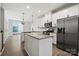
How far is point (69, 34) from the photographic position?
146 inches

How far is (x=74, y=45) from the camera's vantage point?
3.41 m

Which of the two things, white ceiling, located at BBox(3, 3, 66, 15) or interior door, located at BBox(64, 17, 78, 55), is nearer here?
white ceiling, located at BBox(3, 3, 66, 15)

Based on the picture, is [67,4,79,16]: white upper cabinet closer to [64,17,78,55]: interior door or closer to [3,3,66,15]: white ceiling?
[64,17,78,55]: interior door

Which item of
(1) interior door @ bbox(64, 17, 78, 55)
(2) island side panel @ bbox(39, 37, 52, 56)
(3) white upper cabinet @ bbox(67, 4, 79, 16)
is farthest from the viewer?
(1) interior door @ bbox(64, 17, 78, 55)

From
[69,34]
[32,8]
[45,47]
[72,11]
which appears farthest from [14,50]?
[72,11]

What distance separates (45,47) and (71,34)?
143 cm

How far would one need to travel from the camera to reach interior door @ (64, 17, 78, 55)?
3.38 meters

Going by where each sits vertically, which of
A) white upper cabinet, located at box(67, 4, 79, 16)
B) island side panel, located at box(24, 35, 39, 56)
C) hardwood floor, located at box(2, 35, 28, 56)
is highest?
white upper cabinet, located at box(67, 4, 79, 16)

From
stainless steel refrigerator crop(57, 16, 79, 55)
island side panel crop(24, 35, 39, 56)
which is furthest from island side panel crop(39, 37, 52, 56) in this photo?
stainless steel refrigerator crop(57, 16, 79, 55)

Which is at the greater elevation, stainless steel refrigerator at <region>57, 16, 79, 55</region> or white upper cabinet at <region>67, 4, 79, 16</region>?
white upper cabinet at <region>67, 4, 79, 16</region>

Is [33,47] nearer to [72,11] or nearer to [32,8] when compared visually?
[32,8]

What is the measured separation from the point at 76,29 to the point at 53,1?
145 cm

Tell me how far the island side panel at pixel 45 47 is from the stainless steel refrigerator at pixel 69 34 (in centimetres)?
97

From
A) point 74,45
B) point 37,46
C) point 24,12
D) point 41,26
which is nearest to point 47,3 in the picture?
point 41,26
